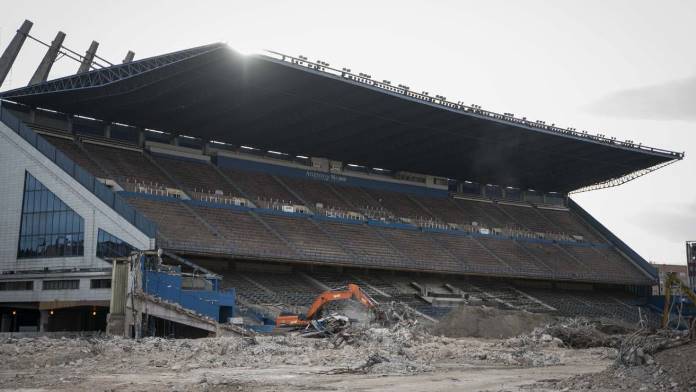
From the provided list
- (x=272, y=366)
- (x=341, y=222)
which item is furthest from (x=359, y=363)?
(x=341, y=222)

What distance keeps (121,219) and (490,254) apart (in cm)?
3152

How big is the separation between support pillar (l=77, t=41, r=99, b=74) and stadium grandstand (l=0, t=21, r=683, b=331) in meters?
0.36

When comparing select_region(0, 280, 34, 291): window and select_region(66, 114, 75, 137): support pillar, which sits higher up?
select_region(66, 114, 75, 137): support pillar

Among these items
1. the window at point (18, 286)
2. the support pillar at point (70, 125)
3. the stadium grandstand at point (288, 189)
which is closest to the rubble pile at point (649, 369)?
the stadium grandstand at point (288, 189)

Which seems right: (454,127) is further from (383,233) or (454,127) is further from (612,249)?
(612,249)

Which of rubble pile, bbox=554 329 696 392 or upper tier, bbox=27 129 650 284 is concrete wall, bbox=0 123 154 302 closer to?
upper tier, bbox=27 129 650 284

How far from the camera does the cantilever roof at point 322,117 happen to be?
145ft

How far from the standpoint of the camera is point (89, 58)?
53531 mm

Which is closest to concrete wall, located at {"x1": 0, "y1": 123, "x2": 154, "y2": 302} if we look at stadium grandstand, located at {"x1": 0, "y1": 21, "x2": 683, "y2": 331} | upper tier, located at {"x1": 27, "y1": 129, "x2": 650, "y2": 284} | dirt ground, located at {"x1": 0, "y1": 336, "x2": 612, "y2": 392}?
stadium grandstand, located at {"x1": 0, "y1": 21, "x2": 683, "y2": 331}

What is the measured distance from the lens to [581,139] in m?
61.7

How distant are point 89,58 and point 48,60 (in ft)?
8.54

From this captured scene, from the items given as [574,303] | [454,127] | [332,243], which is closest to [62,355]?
[332,243]

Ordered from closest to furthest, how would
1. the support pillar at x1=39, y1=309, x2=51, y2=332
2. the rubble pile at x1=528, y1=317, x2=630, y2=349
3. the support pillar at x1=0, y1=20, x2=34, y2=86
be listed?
the rubble pile at x1=528, y1=317, x2=630, y2=349 < the support pillar at x1=39, y1=309, x2=51, y2=332 < the support pillar at x1=0, y1=20, x2=34, y2=86

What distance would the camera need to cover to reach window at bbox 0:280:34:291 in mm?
40125
